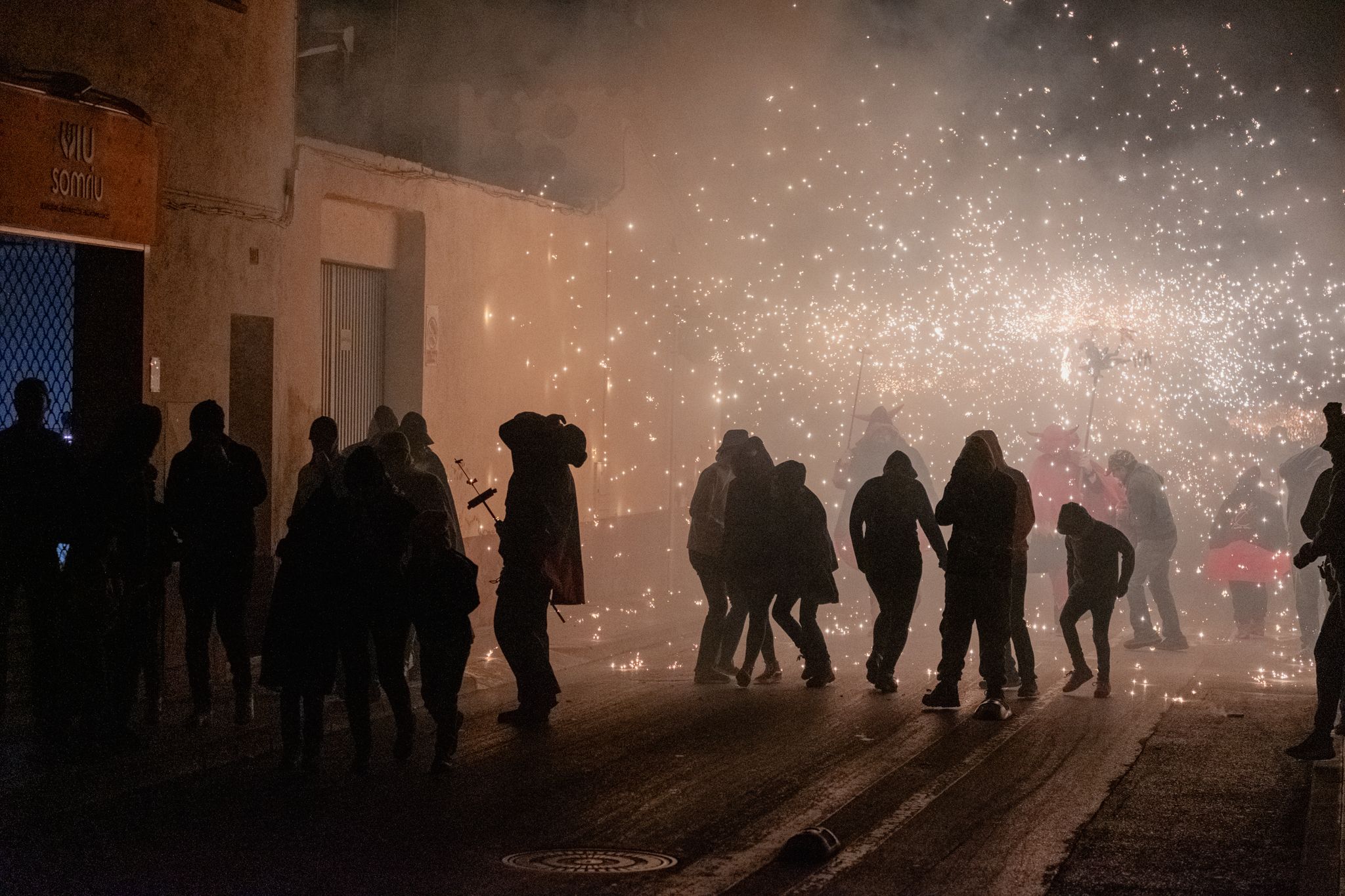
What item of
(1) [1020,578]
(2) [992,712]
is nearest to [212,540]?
(2) [992,712]

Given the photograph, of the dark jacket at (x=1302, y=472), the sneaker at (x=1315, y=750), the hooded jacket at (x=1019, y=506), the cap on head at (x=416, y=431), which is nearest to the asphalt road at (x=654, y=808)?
the sneaker at (x=1315, y=750)

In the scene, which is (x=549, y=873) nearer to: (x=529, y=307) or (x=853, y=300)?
(x=529, y=307)

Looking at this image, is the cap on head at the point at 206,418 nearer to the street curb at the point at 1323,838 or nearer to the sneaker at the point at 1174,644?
the street curb at the point at 1323,838

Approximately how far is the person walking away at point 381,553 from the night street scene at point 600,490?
0.03 metres

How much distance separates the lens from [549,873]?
618cm

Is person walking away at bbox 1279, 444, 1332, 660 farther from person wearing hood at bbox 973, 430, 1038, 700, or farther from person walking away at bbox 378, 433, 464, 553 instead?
person walking away at bbox 378, 433, 464, 553

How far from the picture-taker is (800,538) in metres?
11.9

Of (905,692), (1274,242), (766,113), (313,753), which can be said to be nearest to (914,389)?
(766,113)

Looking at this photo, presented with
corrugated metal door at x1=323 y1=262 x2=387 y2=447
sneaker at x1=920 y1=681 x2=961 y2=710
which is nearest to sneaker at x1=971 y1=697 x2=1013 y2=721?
sneaker at x1=920 y1=681 x2=961 y2=710

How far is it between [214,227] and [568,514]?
12.5 feet

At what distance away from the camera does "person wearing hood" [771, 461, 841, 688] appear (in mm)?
11781

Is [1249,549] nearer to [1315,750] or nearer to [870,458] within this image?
[870,458]

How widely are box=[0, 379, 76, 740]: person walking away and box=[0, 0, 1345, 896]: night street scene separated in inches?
1.1

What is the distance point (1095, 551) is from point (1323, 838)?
4964 mm
